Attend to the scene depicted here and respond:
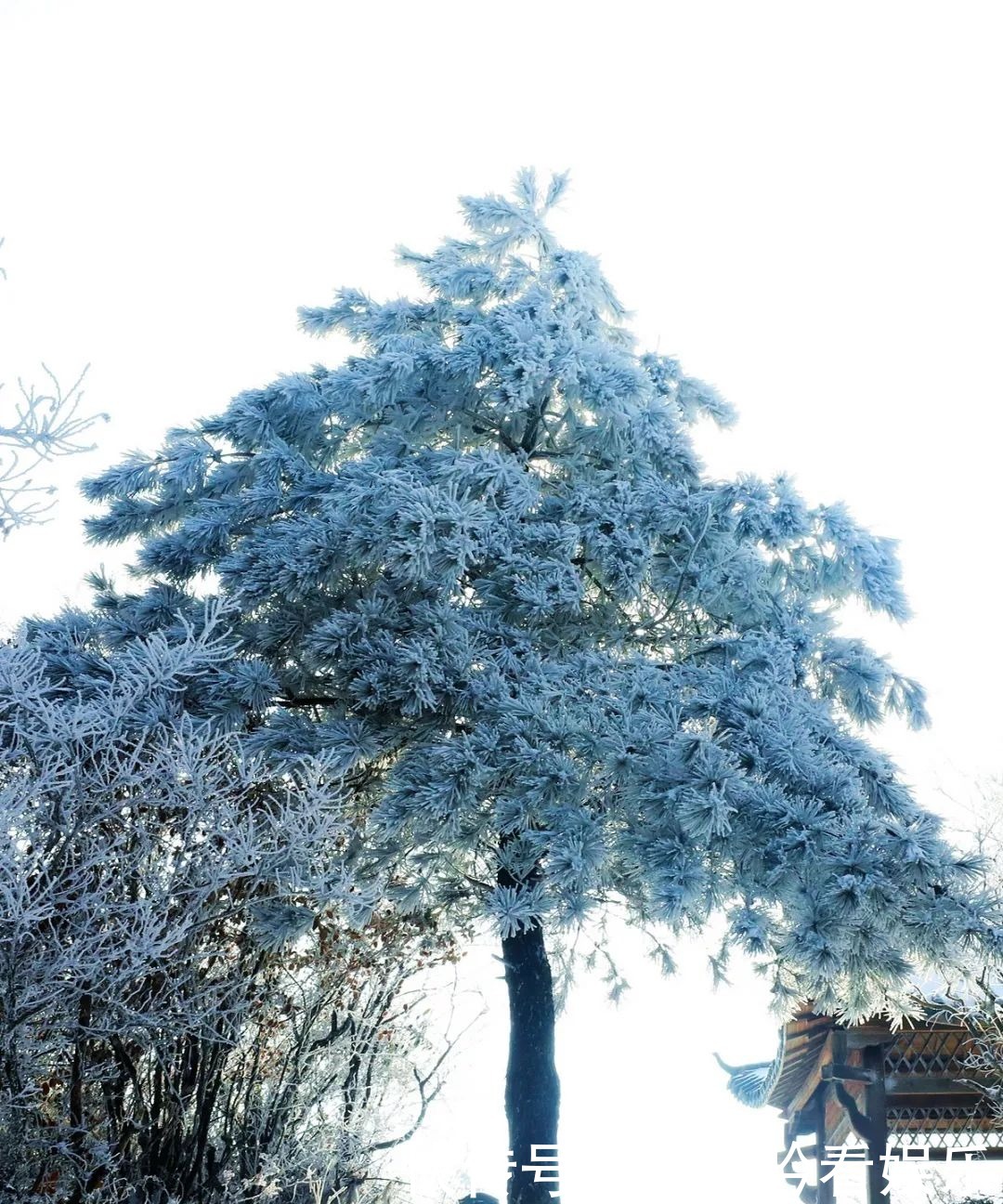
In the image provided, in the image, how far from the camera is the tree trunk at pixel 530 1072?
6.91 m

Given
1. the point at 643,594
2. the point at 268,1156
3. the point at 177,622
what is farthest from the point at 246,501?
the point at 268,1156

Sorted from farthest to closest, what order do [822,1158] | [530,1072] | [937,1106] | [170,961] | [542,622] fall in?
1. [822,1158]
2. [937,1106]
3. [542,622]
4. [530,1072]
5. [170,961]

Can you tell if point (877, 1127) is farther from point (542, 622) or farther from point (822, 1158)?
point (542, 622)

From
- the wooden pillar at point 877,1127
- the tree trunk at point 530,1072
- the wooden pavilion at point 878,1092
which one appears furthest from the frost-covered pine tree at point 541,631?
the wooden pillar at point 877,1127

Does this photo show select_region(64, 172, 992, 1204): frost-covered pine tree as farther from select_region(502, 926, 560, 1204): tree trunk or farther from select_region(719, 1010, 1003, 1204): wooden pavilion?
select_region(719, 1010, 1003, 1204): wooden pavilion

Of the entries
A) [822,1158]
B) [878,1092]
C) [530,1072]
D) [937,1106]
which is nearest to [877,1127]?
[878,1092]

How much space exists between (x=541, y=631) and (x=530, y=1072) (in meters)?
2.83

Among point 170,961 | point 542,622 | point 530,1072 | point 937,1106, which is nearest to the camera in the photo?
point 170,961

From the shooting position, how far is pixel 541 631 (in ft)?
24.3

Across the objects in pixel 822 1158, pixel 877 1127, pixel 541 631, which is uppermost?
pixel 541 631

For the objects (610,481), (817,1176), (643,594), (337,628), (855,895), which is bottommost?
(817,1176)

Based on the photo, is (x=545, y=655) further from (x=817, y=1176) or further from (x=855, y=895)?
(x=817, y=1176)

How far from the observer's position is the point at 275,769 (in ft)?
20.4

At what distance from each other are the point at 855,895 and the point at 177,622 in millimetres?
4369
